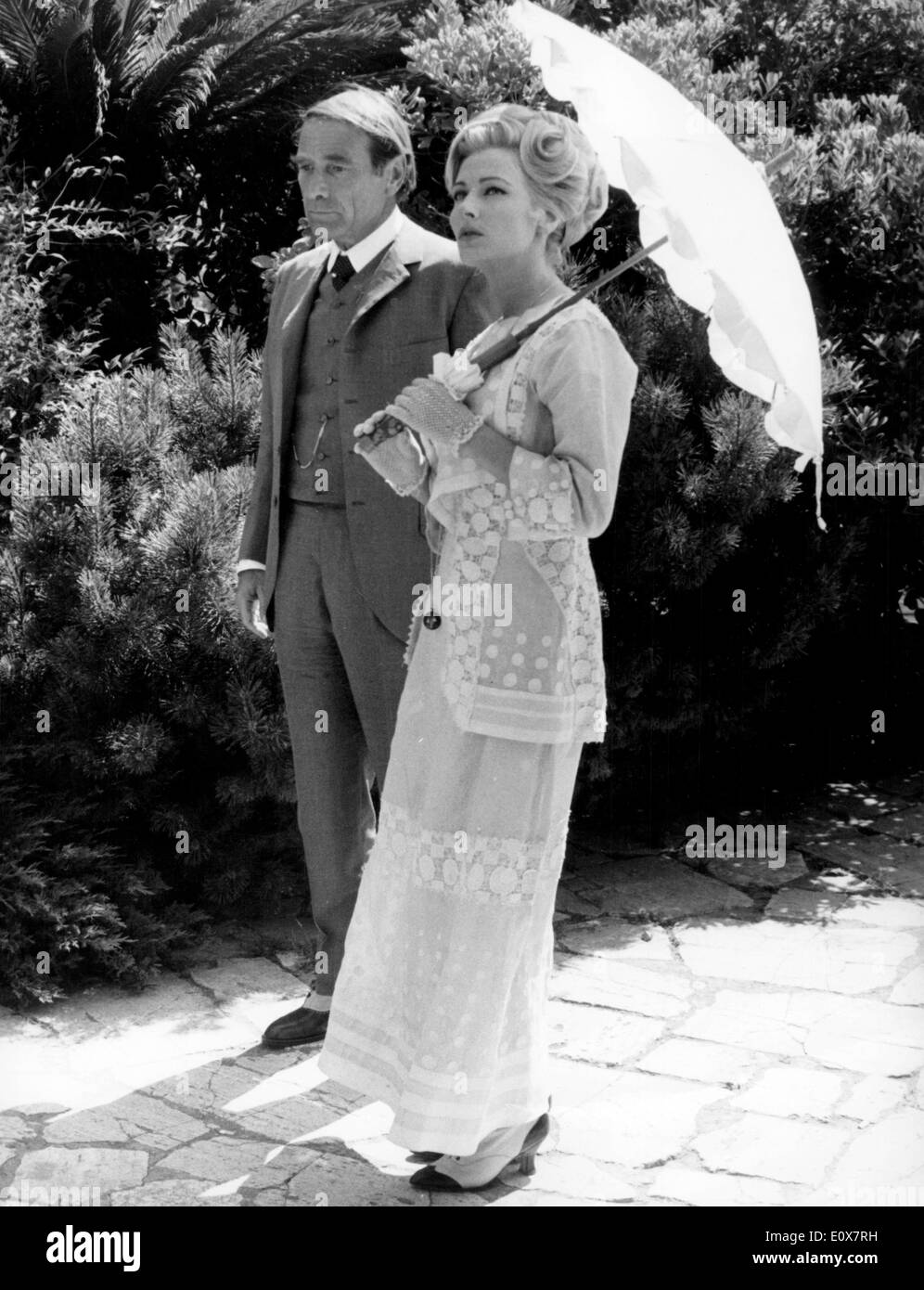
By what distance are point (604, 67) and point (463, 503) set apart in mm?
843

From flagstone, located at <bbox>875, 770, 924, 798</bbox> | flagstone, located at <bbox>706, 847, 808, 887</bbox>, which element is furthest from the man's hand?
flagstone, located at <bbox>875, 770, 924, 798</bbox>

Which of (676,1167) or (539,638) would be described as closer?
(539,638)

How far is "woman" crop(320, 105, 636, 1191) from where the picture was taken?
2.98m

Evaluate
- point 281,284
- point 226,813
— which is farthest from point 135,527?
point 281,284

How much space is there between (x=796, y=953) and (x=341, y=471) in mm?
2105

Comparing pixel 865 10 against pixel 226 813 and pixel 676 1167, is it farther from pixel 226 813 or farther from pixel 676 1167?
pixel 676 1167

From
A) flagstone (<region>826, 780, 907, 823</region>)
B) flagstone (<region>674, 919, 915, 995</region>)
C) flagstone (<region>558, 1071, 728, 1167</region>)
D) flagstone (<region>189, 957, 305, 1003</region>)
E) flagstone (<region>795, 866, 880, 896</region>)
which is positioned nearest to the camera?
flagstone (<region>558, 1071, 728, 1167</region>)

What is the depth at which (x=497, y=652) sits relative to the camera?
303 centimetres

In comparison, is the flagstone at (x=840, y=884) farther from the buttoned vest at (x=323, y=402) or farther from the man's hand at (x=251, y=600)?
the buttoned vest at (x=323, y=402)

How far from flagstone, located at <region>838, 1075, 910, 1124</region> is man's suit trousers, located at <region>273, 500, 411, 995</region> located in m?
1.26

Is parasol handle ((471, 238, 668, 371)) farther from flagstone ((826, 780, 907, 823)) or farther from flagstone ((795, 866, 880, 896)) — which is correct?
flagstone ((826, 780, 907, 823))

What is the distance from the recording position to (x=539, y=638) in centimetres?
304

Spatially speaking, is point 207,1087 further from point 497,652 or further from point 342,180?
point 342,180

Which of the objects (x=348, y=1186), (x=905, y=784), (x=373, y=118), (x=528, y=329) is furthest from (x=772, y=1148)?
(x=905, y=784)
